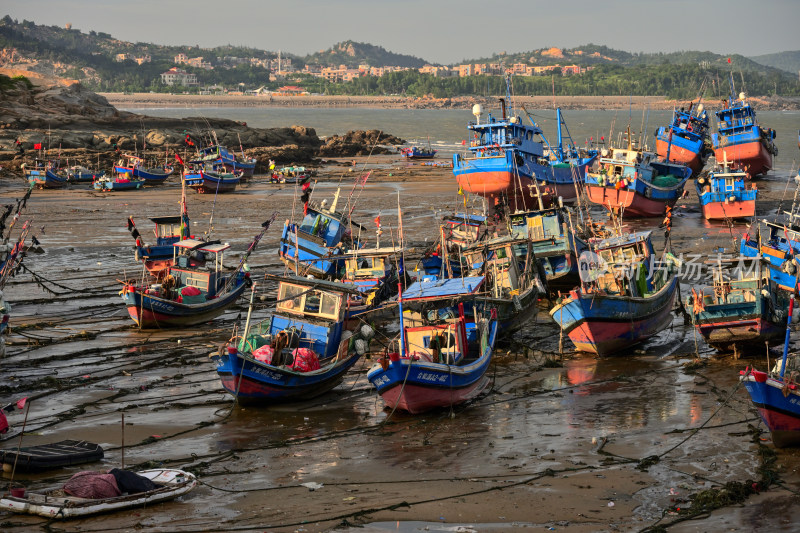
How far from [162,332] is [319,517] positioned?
1468 centimetres

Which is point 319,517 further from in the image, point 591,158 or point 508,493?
point 591,158

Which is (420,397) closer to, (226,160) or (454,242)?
(454,242)

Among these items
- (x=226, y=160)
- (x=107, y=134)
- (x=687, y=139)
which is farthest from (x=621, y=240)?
(x=107, y=134)

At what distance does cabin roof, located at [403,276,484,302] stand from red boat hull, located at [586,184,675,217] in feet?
93.2

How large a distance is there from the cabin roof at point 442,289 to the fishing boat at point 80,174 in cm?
4513

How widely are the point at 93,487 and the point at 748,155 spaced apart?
60.6m

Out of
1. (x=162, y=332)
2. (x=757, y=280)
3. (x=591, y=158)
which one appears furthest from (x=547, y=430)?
(x=591, y=158)

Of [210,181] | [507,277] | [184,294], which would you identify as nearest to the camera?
[507,277]

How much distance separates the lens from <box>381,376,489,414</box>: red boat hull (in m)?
18.6

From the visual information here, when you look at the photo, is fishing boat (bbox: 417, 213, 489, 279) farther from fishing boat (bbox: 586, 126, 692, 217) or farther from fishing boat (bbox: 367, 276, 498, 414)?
fishing boat (bbox: 586, 126, 692, 217)

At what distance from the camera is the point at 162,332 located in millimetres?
27016

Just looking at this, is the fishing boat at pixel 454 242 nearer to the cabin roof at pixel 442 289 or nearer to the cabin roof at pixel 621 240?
the cabin roof at pixel 621 240

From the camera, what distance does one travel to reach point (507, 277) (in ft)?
Answer: 91.9

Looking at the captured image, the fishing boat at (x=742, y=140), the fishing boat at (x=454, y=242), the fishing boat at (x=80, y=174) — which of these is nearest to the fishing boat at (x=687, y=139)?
the fishing boat at (x=742, y=140)
